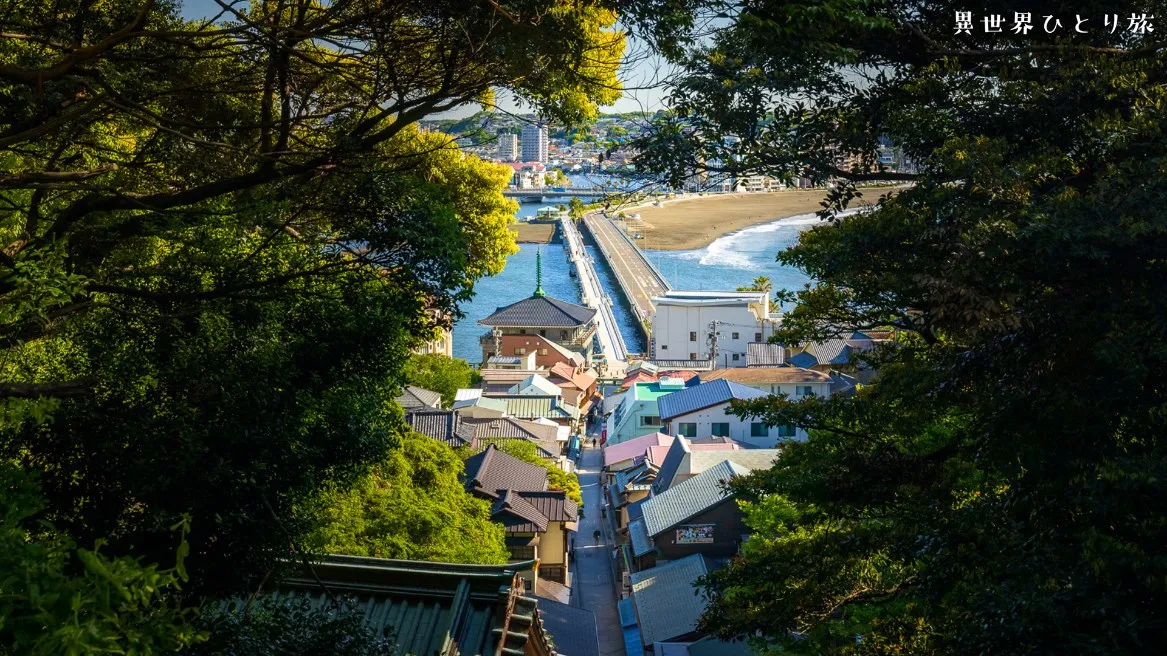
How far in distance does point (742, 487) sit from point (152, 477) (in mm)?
3918

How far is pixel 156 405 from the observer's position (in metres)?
3.55

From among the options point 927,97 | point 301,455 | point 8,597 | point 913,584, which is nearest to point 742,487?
point 913,584

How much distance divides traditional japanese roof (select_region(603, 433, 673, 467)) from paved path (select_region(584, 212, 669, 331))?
52.4 ft

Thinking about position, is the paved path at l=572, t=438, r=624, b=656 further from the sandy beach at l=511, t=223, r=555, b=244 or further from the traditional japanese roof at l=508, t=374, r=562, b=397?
the sandy beach at l=511, t=223, r=555, b=244

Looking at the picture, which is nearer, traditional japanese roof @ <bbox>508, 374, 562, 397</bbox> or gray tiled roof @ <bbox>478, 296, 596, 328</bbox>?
traditional japanese roof @ <bbox>508, 374, 562, 397</bbox>

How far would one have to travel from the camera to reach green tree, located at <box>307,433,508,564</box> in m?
8.73

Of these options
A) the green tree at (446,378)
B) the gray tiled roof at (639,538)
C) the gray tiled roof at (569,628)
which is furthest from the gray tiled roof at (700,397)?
the gray tiled roof at (569,628)

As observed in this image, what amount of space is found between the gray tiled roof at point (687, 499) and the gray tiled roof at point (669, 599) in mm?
706

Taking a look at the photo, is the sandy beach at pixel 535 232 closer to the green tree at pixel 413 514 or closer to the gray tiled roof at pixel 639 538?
the gray tiled roof at pixel 639 538

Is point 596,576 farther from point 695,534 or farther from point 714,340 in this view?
point 714,340

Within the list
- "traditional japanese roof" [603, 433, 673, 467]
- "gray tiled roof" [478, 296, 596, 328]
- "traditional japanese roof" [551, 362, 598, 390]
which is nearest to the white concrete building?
"gray tiled roof" [478, 296, 596, 328]

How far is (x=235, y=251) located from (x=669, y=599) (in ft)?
33.7

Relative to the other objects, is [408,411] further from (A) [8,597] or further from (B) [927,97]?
(A) [8,597]

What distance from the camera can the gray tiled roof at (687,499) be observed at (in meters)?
15.1
